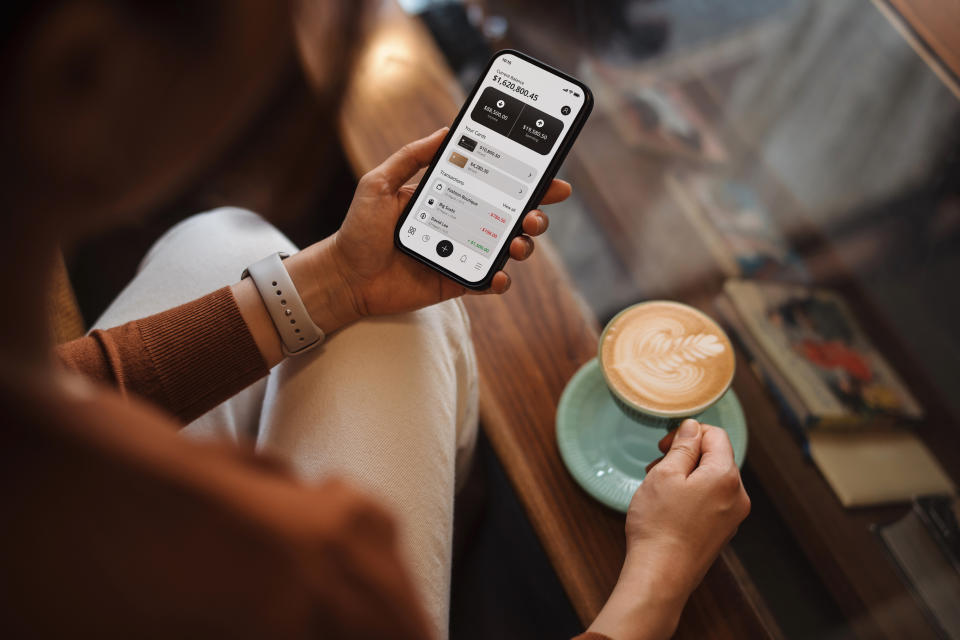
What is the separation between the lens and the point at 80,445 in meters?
0.36

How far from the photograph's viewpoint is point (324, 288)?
750 mm

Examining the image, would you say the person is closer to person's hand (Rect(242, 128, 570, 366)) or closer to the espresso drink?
the espresso drink

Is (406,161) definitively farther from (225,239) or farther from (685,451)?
(685,451)

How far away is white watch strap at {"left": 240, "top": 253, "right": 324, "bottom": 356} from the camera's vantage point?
722 mm

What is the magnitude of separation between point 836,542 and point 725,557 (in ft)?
0.58

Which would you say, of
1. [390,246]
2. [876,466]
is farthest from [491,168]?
[876,466]

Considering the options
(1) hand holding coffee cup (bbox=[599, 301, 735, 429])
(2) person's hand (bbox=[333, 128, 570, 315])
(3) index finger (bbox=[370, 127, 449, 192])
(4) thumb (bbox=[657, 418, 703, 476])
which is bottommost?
(4) thumb (bbox=[657, 418, 703, 476])

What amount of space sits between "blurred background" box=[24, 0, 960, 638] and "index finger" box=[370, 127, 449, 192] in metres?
0.16

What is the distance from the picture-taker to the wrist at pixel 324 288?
75cm

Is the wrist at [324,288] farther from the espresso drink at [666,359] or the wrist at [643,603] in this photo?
the wrist at [643,603]

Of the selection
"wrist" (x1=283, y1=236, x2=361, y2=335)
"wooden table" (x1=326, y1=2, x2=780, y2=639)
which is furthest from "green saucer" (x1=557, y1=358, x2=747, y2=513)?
"wrist" (x1=283, y1=236, x2=361, y2=335)

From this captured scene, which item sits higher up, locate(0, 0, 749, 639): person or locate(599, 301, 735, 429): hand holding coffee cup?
locate(0, 0, 749, 639): person

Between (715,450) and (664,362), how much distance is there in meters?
0.10

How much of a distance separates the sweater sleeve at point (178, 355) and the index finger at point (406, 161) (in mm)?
217
